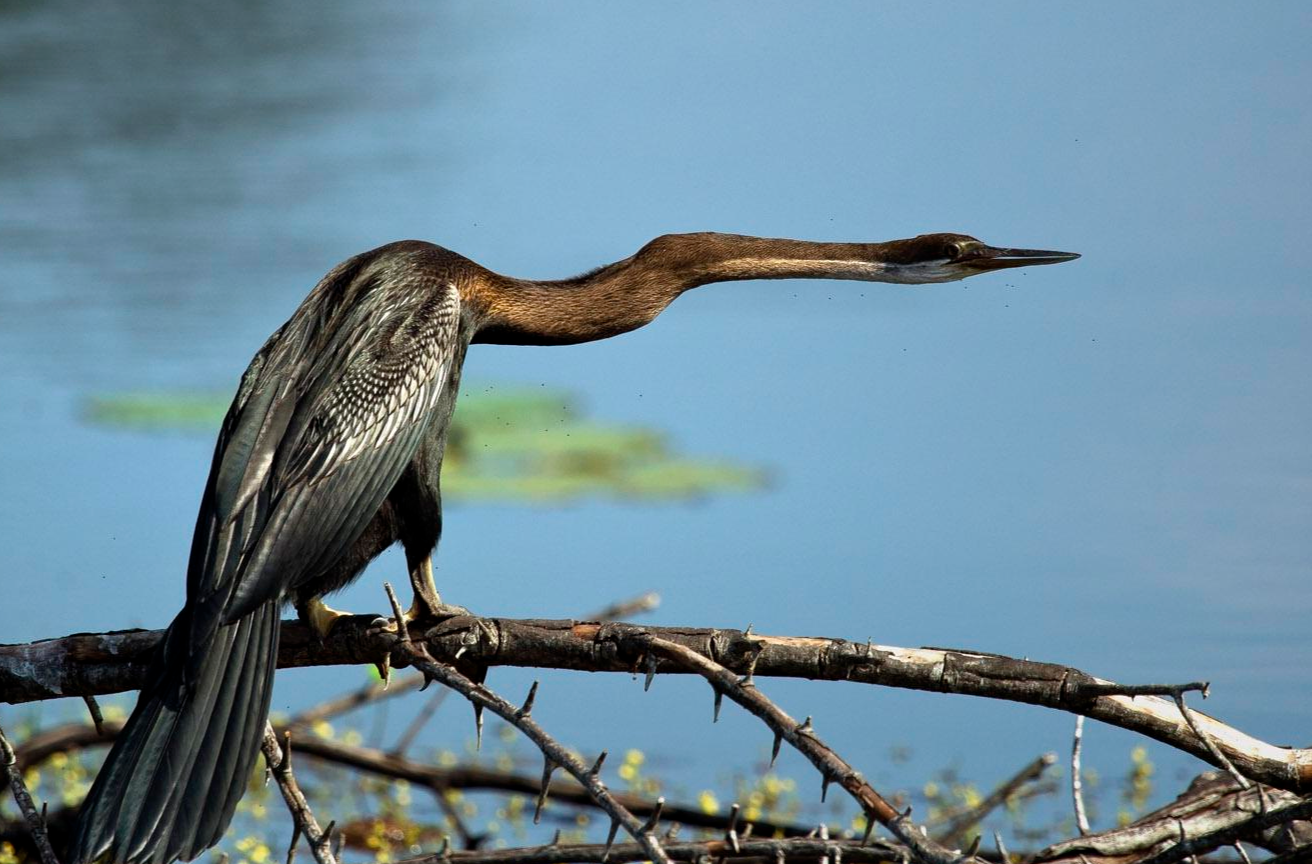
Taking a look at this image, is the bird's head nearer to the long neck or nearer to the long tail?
the long neck

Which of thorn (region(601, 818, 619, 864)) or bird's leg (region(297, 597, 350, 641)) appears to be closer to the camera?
thorn (region(601, 818, 619, 864))

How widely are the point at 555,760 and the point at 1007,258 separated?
2244 millimetres

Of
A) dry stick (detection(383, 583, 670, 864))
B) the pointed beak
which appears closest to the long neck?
the pointed beak

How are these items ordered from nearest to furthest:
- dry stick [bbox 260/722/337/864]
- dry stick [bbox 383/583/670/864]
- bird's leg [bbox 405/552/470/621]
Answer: dry stick [bbox 383/583/670/864], dry stick [bbox 260/722/337/864], bird's leg [bbox 405/552/470/621]

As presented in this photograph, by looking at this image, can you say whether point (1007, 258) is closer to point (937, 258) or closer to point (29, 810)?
point (937, 258)

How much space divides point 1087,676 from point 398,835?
8.39ft

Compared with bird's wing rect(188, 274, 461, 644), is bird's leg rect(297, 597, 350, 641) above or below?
below

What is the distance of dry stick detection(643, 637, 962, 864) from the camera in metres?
2.04

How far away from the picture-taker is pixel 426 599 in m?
3.26

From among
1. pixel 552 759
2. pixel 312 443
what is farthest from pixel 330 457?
Answer: pixel 552 759

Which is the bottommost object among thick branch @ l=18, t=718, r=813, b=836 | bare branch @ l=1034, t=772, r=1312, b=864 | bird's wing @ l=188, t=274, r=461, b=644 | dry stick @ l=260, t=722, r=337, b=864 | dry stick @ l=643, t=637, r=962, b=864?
thick branch @ l=18, t=718, r=813, b=836

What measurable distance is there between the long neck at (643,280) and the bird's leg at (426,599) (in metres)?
0.66

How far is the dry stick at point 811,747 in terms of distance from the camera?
204 cm

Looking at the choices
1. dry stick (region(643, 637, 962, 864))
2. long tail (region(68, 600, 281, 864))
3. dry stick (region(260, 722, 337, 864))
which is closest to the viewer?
dry stick (region(643, 637, 962, 864))
